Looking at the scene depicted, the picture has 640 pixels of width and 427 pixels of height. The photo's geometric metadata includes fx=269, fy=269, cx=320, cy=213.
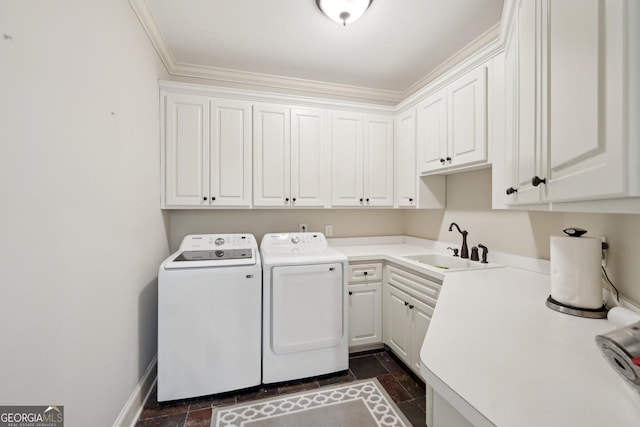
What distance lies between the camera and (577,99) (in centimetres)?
69

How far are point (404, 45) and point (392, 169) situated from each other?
3.59ft

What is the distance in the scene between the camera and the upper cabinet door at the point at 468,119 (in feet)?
5.85

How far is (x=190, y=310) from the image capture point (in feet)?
5.89

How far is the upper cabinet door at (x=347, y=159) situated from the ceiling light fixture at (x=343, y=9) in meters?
0.90

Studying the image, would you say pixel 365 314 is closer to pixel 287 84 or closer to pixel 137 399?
pixel 137 399

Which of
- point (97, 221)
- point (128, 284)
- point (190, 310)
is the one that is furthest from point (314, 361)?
point (97, 221)

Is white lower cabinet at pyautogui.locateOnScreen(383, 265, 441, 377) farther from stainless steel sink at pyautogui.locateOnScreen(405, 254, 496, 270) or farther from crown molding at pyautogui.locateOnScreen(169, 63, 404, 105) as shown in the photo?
crown molding at pyautogui.locateOnScreen(169, 63, 404, 105)

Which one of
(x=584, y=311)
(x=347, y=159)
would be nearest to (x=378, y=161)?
(x=347, y=159)

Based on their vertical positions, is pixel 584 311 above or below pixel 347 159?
below

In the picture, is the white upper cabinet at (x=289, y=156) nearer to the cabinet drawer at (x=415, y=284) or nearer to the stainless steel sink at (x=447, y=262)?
the cabinet drawer at (x=415, y=284)

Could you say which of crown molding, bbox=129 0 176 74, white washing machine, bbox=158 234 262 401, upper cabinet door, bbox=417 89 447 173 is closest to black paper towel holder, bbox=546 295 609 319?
upper cabinet door, bbox=417 89 447 173

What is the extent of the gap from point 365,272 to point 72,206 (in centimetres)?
200

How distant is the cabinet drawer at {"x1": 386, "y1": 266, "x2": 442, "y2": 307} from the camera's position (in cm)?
181

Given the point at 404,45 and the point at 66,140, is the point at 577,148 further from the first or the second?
the point at 404,45
